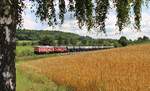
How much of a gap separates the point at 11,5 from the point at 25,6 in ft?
1.36

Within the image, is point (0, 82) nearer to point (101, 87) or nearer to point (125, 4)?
point (125, 4)

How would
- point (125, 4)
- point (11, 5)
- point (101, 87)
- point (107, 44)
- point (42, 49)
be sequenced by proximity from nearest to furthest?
Answer: point (125, 4)
point (11, 5)
point (101, 87)
point (42, 49)
point (107, 44)

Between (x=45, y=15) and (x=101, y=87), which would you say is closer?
(x=45, y=15)

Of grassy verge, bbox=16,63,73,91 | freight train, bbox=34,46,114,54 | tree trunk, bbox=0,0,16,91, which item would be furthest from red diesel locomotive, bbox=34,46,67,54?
tree trunk, bbox=0,0,16,91

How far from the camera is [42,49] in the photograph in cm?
10738

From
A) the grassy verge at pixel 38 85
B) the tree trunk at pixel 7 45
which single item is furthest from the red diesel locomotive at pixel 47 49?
the tree trunk at pixel 7 45

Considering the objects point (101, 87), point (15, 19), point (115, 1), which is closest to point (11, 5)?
point (15, 19)

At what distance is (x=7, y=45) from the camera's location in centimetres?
625

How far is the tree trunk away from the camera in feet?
20.3

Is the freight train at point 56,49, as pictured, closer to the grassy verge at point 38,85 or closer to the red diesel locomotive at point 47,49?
the red diesel locomotive at point 47,49

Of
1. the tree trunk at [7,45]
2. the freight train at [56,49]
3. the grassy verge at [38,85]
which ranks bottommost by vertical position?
the freight train at [56,49]

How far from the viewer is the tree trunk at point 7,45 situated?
620 centimetres

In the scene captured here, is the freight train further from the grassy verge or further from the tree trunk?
the tree trunk

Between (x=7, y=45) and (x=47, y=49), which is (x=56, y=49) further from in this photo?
(x=7, y=45)
